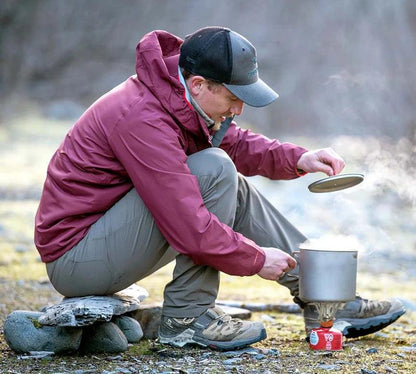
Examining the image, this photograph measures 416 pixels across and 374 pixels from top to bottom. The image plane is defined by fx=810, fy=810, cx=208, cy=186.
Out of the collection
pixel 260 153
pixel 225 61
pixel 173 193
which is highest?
pixel 225 61

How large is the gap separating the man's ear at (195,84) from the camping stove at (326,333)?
Answer: 3.24 feet

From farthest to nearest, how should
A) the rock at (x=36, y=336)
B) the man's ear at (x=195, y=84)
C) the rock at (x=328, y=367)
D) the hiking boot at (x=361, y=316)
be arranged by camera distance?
the hiking boot at (x=361, y=316) → the rock at (x=36, y=336) → the man's ear at (x=195, y=84) → the rock at (x=328, y=367)

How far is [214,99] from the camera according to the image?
10.4ft

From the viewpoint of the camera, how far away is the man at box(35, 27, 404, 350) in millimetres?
3062

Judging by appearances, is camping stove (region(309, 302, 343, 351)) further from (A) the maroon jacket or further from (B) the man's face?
(B) the man's face

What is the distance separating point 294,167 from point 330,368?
3.34 ft

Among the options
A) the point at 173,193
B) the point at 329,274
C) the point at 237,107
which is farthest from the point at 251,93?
the point at 329,274

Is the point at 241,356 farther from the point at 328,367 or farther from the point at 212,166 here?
the point at 212,166

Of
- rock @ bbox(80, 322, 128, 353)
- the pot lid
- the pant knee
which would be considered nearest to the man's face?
the pant knee

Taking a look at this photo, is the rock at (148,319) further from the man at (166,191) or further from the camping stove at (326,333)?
the camping stove at (326,333)

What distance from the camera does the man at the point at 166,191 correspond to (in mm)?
3062

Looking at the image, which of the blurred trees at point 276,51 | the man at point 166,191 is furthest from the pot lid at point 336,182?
the blurred trees at point 276,51

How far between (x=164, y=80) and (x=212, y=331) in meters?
1.03

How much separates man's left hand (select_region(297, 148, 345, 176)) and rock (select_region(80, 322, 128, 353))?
110 centimetres
